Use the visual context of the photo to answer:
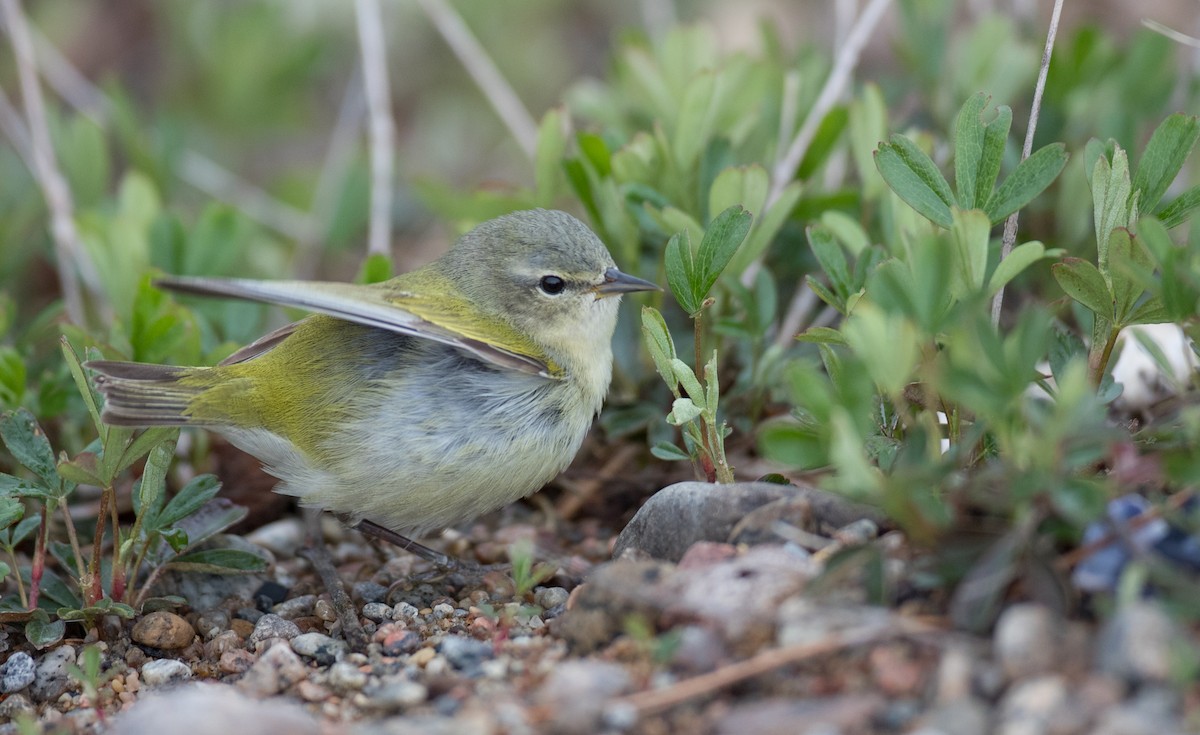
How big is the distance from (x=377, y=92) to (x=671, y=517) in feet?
11.4

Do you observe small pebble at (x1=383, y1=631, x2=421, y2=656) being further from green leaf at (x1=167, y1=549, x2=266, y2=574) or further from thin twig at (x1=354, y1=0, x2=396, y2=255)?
thin twig at (x1=354, y1=0, x2=396, y2=255)

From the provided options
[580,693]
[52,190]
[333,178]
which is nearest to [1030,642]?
[580,693]

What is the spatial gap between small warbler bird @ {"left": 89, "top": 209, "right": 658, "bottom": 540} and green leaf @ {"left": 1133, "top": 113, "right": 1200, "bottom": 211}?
64.9 inches

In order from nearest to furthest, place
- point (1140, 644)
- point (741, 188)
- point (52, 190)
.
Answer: point (1140, 644)
point (741, 188)
point (52, 190)

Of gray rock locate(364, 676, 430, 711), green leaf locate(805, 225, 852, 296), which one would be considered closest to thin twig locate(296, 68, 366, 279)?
green leaf locate(805, 225, 852, 296)

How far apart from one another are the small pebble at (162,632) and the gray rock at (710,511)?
1.44 meters

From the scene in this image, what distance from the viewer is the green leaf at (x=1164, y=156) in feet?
10.6

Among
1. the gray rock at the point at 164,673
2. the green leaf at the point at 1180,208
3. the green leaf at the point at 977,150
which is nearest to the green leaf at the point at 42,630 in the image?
the gray rock at the point at 164,673

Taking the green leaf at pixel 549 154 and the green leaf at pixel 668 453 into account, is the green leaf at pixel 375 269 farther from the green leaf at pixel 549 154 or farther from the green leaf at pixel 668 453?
the green leaf at pixel 668 453

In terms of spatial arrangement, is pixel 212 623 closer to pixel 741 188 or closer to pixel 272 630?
pixel 272 630

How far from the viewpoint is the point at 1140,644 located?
7.62 feet

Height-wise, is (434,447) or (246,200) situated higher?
(434,447)

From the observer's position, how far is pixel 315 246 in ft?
23.0

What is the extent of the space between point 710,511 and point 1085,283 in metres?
1.18
